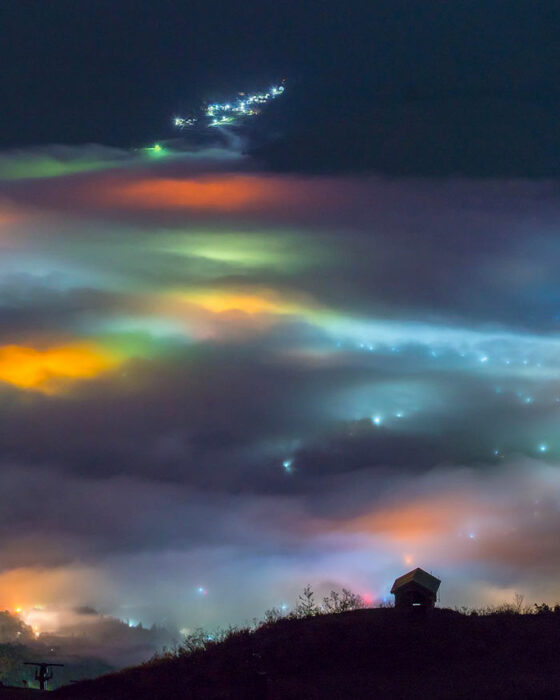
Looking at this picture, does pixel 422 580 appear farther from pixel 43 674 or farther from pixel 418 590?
pixel 43 674

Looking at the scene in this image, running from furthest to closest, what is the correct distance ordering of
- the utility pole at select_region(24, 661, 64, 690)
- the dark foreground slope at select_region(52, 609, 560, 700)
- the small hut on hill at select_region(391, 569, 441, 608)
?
the small hut on hill at select_region(391, 569, 441, 608)
the utility pole at select_region(24, 661, 64, 690)
the dark foreground slope at select_region(52, 609, 560, 700)

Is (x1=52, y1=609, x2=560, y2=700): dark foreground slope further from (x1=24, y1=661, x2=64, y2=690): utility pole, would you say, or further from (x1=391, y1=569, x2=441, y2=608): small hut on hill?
(x1=24, y1=661, x2=64, y2=690): utility pole

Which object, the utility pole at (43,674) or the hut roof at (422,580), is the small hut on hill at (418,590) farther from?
the utility pole at (43,674)

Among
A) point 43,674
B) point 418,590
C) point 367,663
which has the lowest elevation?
point 367,663

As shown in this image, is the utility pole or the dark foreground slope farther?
the utility pole

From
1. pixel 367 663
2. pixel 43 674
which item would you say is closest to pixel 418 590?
pixel 367 663

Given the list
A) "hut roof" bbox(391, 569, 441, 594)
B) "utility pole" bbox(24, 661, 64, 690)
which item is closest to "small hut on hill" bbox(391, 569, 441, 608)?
"hut roof" bbox(391, 569, 441, 594)

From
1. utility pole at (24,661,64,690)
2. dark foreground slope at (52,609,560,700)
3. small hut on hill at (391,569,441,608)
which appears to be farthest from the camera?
small hut on hill at (391,569,441,608)
